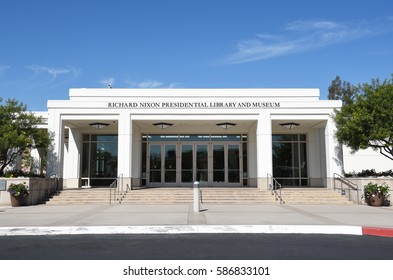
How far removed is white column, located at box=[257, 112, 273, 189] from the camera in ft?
72.3

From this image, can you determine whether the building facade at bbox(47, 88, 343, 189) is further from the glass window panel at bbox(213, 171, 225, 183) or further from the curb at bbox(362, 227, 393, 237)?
the curb at bbox(362, 227, 393, 237)

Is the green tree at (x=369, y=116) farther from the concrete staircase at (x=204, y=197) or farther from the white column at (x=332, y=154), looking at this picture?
the concrete staircase at (x=204, y=197)

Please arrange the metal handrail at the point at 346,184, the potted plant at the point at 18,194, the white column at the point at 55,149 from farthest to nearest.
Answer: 1. the white column at the point at 55,149
2. the metal handrail at the point at 346,184
3. the potted plant at the point at 18,194

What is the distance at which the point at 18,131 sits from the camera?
68.2 feet

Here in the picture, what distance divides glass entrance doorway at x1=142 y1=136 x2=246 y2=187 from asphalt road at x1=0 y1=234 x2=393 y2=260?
54.7ft

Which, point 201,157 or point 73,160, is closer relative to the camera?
point 73,160

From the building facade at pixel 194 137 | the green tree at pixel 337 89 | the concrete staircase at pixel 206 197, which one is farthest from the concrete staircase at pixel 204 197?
the green tree at pixel 337 89

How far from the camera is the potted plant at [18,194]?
1847 centimetres

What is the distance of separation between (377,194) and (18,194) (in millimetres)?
16940

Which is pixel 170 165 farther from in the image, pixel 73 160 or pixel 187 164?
pixel 73 160

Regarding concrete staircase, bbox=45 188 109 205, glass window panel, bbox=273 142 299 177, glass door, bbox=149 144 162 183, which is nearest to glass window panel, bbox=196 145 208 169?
Answer: glass door, bbox=149 144 162 183

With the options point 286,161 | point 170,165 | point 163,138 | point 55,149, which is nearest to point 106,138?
point 163,138

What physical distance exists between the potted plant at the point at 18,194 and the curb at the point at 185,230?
8555mm
